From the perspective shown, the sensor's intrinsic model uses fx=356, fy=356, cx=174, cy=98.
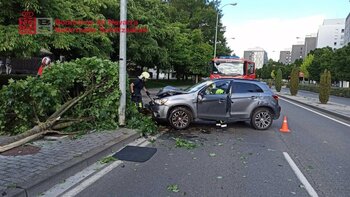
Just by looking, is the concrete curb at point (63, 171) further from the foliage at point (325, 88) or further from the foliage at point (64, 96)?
the foliage at point (325, 88)

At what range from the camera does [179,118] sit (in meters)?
10.6

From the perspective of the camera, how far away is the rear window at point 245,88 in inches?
443

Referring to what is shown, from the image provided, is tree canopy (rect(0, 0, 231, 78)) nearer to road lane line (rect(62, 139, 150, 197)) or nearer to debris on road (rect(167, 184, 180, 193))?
road lane line (rect(62, 139, 150, 197))

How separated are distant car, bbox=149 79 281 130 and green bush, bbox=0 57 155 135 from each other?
0.87m

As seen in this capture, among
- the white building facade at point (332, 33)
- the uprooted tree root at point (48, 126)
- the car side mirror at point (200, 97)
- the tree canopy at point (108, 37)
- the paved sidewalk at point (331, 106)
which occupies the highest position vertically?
the white building facade at point (332, 33)

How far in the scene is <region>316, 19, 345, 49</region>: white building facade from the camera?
137125 mm

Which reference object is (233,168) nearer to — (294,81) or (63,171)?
(63,171)

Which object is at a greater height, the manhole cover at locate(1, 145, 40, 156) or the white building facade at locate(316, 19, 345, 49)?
the white building facade at locate(316, 19, 345, 49)

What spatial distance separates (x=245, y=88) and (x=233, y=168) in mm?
5276

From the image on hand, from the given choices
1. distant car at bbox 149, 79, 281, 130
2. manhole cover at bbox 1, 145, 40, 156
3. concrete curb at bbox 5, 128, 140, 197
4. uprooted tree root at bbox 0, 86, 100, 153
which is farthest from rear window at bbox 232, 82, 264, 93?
manhole cover at bbox 1, 145, 40, 156

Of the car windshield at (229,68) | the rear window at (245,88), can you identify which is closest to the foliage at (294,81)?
the car windshield at (229,68)

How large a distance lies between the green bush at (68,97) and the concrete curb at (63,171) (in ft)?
4.94

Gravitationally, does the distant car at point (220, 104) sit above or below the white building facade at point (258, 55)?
below

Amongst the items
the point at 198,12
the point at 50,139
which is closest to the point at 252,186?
the point at 50,139
